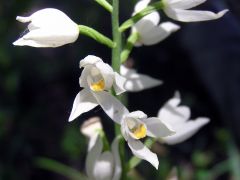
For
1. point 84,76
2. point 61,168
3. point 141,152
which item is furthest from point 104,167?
point 61,168

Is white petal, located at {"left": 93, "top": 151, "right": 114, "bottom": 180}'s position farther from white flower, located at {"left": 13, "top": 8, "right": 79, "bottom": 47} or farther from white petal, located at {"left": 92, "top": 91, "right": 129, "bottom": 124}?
white flower, located at {"left": 13, "top": 8, "right": 79, "bottom": 47}

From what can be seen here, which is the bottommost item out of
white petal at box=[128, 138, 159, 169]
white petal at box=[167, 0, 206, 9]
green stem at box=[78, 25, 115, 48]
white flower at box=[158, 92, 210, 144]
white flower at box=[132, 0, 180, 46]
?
white flower at box=[158, 92, 210, 144]

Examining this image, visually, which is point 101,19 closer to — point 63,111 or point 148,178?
point 63,111

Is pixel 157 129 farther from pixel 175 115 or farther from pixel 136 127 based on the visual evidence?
pixel 175 115

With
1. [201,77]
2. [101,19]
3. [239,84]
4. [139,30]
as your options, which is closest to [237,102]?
[239,84]

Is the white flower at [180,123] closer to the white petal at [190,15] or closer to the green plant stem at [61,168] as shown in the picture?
the white petal at [190,15]

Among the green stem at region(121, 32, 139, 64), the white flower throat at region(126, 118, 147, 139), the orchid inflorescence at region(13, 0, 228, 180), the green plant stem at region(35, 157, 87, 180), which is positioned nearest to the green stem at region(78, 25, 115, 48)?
the orchid inflorescence at region(13, 0, 228, 180)
